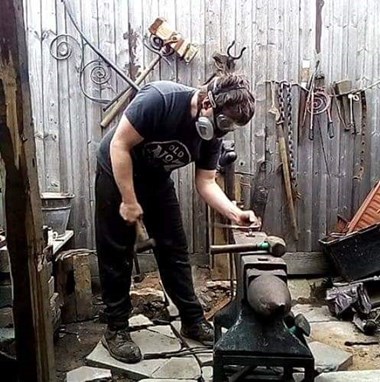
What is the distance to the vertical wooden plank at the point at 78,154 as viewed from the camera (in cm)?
373

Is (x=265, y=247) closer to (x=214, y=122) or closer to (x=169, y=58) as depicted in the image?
(x=214, y=122)

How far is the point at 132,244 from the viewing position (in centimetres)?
264

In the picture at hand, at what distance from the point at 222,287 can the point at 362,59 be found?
5.94ft

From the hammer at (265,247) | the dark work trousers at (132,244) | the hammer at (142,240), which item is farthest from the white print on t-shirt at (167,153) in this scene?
the hammer at (265,247)

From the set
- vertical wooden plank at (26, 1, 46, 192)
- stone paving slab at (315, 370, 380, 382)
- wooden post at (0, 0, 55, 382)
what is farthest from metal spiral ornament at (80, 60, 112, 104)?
stone paving slab at (315, 370, 380, 382)

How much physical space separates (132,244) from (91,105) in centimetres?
145

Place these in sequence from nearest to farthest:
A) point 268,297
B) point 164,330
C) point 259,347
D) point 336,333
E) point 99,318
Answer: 1. point 268,297
2. point 259,347
3. point 164,330
4. point 336,333
5. point 99,318

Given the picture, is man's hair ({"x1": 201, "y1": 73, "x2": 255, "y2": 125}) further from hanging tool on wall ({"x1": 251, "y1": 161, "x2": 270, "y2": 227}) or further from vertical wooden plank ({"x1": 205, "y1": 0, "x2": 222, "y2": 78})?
hanging tool on wall ({"x1": 251, "y1": 161, "x2": 270, "y2": 227})

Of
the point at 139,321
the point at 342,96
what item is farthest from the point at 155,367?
the point at 342,96

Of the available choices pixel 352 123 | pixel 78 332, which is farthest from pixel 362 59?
pixel 78 332

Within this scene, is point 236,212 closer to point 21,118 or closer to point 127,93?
point 21,118

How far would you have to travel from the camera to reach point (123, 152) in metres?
2.34

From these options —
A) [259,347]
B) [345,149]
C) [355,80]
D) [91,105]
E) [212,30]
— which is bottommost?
[259,347]

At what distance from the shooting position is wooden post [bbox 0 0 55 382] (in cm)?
154
